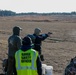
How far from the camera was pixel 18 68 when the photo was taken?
6.99 metres

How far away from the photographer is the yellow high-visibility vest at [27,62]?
690cm

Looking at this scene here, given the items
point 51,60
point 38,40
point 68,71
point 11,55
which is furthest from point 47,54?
point 68,71

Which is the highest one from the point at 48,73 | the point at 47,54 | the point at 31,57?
the point at 31,57

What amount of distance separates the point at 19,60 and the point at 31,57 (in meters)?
0.25

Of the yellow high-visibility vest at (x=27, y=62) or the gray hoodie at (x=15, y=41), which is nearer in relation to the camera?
the yellow high-visibility vest at (x=27, y=62)

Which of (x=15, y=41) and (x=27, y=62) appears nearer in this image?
(x=27, y=62)

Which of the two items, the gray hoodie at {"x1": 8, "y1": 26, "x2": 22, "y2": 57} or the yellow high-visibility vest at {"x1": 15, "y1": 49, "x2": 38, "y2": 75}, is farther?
the gray hoodie at {"x1": 8, "y1": 26, "x2": 22, "y2": 57}

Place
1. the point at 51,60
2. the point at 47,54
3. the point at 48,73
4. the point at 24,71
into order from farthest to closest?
1. the point at 47,54
2. the point at 51,60
3. the point at 48,73
4. the point at 24,71

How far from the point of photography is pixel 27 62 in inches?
273

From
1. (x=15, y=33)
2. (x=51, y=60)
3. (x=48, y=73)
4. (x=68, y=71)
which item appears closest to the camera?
(x=68, y=71)

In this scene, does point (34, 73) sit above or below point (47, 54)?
above

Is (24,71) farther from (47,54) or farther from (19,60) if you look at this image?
(47,54)

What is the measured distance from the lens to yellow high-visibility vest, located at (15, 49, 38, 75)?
6.90 metres

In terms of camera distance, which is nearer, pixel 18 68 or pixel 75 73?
pixel 18 68
